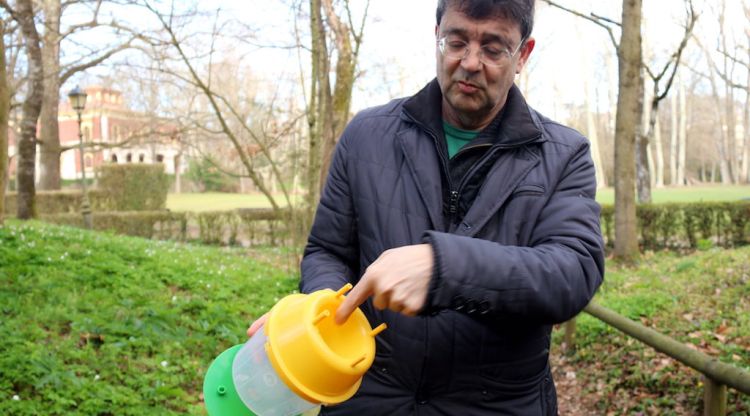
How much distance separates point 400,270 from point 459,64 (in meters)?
0.62

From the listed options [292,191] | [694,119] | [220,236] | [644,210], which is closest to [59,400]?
[292,191]

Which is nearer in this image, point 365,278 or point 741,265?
point 365,278

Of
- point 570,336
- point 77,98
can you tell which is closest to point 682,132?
point 77,98

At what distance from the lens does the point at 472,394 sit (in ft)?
5.42

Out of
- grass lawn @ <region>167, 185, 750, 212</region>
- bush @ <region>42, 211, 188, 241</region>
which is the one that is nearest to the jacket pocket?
bush @ <region>42, 211, 188, 241</region>

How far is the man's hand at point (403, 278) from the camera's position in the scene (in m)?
1.23

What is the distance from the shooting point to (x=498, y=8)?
160 centimetres

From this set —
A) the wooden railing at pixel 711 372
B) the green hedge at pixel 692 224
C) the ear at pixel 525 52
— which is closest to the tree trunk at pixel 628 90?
the green hedge at pixel 692 224

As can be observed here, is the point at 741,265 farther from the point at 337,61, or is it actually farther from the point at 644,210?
the point at 337,61

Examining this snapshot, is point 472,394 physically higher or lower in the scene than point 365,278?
lower

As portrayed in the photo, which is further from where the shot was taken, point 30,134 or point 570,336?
point 30,134

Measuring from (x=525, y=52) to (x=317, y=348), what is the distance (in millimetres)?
923

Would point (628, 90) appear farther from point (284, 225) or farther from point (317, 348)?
point (317, 348)

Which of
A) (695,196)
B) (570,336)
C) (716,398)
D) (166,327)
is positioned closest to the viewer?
(716,398)
